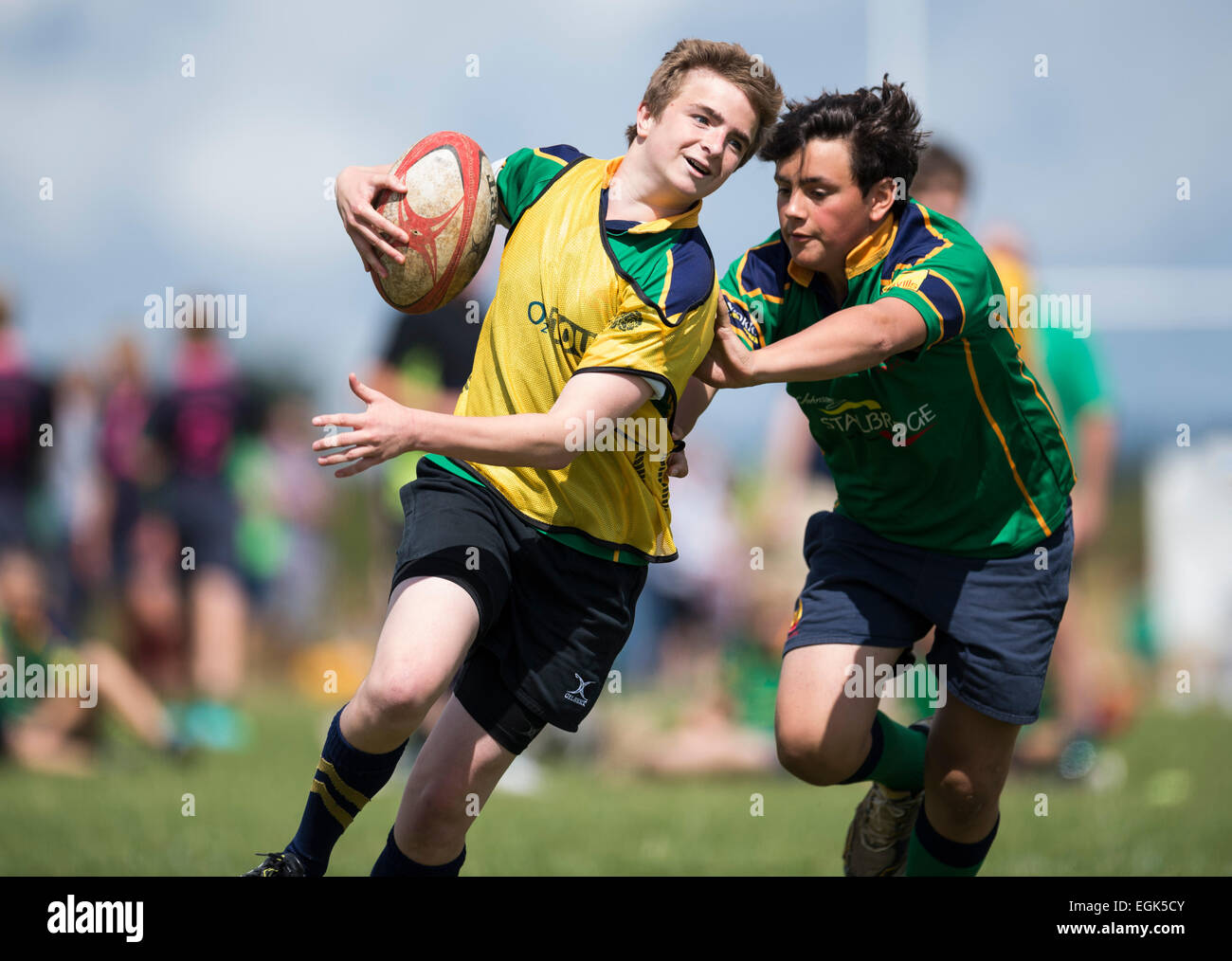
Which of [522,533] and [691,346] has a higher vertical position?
[691,346]

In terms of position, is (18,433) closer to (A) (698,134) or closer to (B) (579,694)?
(B) (579,694)

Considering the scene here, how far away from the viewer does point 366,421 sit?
2607 mm

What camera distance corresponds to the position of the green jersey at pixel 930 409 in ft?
10.9

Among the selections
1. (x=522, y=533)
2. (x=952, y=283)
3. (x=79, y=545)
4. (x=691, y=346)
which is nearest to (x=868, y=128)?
(x=952, y=283)

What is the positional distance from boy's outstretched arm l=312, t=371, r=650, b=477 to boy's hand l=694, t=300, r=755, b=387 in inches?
10.1

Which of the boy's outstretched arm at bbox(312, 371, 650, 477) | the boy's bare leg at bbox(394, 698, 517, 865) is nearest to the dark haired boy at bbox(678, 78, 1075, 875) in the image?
the boy's outstretched arm at bbox(312, 371, 650, 477)

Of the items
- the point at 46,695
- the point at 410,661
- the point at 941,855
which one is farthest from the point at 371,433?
the point at 46,695

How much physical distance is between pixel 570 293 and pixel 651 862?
2.38 m

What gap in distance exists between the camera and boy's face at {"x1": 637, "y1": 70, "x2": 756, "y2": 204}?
Answer: 3.09 meters

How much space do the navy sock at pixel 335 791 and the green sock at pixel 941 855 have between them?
163 cm

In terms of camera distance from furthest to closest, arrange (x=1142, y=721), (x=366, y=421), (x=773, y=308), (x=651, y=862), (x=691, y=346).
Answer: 1. (x=1142, y=721)
2. (x=651, y=862)
3. (x=773, y=308)
4. (x=691, y=346)
5. (x=366, y=421)

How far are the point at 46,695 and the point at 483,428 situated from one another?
5294 mm

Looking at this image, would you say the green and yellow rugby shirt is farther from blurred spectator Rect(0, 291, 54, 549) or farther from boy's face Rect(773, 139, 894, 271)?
blurred spectator Rect(0, 291, 54, 549)
